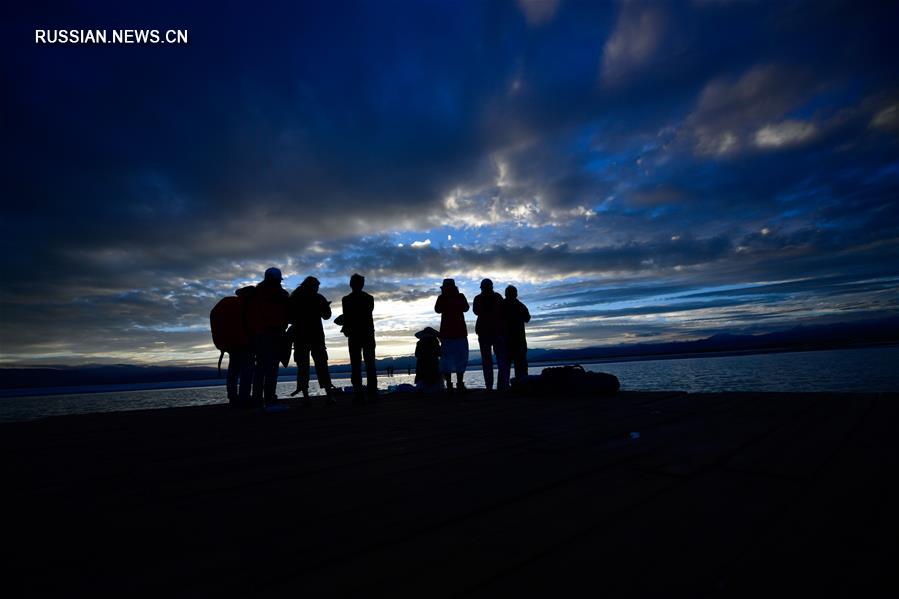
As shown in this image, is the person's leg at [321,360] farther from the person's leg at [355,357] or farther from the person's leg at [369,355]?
the person's leg at [369,355]

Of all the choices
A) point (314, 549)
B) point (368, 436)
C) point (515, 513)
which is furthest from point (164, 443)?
Result: point (515, 513)

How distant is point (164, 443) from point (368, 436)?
7.32 feet

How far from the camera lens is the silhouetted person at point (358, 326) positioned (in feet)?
25.0

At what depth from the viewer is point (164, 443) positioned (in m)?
4.07

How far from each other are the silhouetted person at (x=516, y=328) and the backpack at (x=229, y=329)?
18.8 feet

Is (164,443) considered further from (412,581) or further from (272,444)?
(412,581)

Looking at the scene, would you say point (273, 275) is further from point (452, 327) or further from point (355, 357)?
point (452, 327)

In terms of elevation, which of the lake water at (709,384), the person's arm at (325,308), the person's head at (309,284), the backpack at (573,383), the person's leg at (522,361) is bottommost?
the lake water at (709,384)

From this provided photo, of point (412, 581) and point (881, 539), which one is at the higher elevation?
point (412, 581)

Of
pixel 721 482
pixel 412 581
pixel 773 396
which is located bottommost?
pixel 773 396

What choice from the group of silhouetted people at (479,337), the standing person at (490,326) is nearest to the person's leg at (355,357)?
the group of silhouetted people at (479,337)

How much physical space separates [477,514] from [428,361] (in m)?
7.97

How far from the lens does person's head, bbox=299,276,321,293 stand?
7.79m

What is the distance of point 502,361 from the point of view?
9.25 metres
